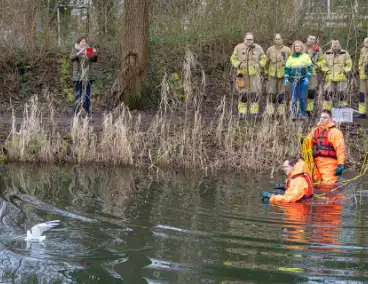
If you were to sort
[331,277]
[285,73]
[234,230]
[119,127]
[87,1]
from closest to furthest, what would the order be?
1. [331,277]
2. [234,230]
3. [119,127]
4. [285,73]
5. [87,1]

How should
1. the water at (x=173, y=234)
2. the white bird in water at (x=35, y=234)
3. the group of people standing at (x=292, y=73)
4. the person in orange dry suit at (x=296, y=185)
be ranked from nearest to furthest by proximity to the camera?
the water at (x=173, y=234), the white bird in water at (x=35, y=234), the person in orange dry suit at (x=296, y=185), the group of people standing at (x=292, y=73)

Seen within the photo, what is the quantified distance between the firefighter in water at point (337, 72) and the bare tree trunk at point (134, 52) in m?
4.28

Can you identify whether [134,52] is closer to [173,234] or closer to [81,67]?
[81,67]

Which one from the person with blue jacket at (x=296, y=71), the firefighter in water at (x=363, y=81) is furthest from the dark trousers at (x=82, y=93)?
the firefighter in water at (x=363, y=81)

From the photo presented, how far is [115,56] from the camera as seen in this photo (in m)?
20.3

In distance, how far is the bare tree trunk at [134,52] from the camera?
16938 mm

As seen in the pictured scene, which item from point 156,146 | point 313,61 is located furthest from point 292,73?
point 156,146

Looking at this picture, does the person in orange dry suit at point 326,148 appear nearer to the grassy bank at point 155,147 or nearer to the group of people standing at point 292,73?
the grassy bank at point 155,147

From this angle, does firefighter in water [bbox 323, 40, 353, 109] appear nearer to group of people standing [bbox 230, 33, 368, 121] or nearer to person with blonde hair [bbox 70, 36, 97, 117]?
group of people standing [bbox 230, 33, 368, 121]

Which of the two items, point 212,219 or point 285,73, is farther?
point 285,73

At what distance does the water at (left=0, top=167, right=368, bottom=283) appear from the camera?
23.7 ft

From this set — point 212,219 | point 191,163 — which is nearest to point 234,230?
point 212,219

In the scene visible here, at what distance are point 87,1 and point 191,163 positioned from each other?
997 centimetres

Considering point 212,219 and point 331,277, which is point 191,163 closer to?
point 212,219
